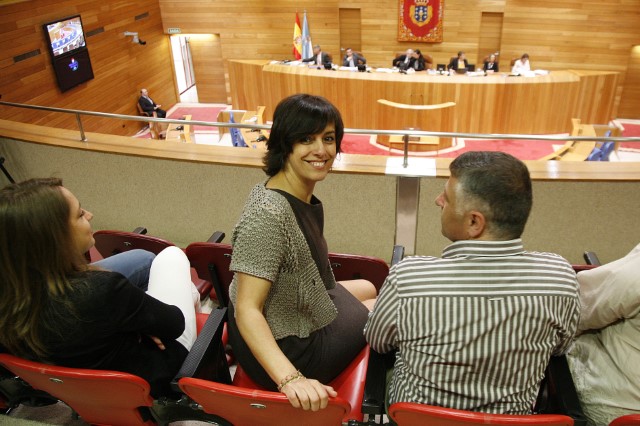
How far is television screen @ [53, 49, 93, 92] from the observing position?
904 centimetres

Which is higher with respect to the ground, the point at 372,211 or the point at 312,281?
the point at 312,281

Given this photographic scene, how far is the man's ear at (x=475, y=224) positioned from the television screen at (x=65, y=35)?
945 cm

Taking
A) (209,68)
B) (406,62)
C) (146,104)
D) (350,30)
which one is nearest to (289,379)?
(406,62)

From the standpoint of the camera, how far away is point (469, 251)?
1.25 m

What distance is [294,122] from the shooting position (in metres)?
1.60

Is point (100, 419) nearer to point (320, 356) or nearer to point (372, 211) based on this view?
point (320, 356)

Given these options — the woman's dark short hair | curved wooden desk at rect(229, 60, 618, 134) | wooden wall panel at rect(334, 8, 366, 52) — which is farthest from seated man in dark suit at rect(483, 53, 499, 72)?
the woman's dark short hair

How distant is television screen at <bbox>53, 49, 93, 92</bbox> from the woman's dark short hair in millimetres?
8915

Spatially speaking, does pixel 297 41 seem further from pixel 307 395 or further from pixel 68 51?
pixel 307 395

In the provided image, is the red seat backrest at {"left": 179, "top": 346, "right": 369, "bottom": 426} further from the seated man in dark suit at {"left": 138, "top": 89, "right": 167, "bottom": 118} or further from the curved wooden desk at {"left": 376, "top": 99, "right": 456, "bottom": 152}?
the seated man in dark suit at {"left": 138, "top": 89, "right": 167, "bottom": 118}

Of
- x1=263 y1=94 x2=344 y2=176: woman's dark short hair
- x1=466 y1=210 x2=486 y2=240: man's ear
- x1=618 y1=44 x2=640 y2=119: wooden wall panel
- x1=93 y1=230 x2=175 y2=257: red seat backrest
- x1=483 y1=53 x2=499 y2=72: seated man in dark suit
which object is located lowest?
x1=618 y1=44 x2=640 y2=119: wooden wall panel

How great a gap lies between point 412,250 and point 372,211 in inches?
14.7

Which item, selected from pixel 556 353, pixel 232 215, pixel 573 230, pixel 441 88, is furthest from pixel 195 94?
pixel 556 353

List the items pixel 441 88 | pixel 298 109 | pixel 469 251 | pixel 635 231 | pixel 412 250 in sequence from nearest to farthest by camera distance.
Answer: pixel 469 251, pixel 298 109, pixel 635 231, pixel 412 250, pixel 441 88
